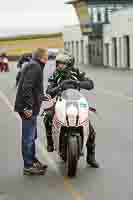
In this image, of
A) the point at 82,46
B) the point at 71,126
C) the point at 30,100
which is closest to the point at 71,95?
the point at 71,126

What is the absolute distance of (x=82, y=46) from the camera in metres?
92.6

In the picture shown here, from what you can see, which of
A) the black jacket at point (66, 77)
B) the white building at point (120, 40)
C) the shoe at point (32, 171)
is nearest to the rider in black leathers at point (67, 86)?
the black jacket at point (66, 77)

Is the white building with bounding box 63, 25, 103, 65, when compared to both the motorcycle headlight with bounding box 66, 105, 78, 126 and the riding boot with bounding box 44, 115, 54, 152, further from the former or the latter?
the motorcycle headlight with bounding box 66, 105, 78, 126

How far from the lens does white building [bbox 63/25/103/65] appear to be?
265ft

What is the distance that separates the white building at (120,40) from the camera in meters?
62.8

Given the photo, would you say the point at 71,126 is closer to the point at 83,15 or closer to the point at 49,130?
the point at 49,130

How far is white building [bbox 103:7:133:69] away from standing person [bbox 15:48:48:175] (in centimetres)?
5278

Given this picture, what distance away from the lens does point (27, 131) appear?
900cm

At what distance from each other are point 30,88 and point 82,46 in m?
84.2

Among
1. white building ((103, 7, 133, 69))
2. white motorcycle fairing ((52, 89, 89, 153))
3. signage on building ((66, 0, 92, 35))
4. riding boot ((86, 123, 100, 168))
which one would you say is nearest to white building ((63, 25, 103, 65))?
signage on building ((66, 0, 92, 35))

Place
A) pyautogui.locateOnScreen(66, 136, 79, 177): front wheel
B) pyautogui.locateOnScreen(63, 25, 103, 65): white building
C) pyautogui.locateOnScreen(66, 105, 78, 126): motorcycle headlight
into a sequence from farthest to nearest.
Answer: pyautogui.locateOnScreen(63, 25, 103, 65): white building < pyautogui.locateOnScreen(66, 105, 78, 126): motorcycle headlight < pyautogui.locateOnScreen(66, 136, 79, 177): front wheel

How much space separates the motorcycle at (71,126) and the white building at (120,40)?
2082 inches

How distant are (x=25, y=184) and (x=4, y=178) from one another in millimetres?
543

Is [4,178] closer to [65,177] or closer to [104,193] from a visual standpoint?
[65,177]
